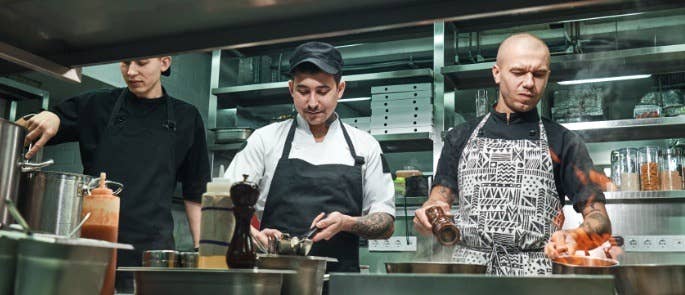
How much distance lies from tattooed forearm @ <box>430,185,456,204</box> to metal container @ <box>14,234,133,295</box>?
155cm

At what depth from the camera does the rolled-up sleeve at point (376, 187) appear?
7.74ft

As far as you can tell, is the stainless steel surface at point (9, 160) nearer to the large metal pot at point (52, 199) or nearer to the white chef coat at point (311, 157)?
the large metal pot at point (52, 199)

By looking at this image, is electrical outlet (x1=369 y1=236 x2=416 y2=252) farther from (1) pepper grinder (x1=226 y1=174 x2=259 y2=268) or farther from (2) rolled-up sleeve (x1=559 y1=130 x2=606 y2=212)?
(1) pepper grinder (x1=226 y1=174 x2=259 y2=268)

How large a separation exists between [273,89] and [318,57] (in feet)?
8.26

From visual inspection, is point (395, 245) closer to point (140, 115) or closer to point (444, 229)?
point (140, 115)

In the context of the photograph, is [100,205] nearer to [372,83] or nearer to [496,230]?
[496,230]

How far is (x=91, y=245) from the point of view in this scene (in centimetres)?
87

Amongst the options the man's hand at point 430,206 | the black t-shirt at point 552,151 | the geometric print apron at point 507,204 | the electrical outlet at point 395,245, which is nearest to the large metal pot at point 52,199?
the man's hand at point 430,206

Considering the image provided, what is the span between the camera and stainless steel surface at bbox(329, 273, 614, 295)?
851 millimetres

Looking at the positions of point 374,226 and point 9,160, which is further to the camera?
point 374,226

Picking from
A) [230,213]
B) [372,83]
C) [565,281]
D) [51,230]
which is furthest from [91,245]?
[372,83]

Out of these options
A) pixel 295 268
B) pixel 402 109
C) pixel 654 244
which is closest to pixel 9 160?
pixel 295 268

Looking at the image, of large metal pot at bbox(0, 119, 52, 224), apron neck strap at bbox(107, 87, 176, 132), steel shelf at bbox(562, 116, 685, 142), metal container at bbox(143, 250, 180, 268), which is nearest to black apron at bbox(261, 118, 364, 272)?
apron neck strap at bbox(107, 87, 176, 132)

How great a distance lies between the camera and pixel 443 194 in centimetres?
232
